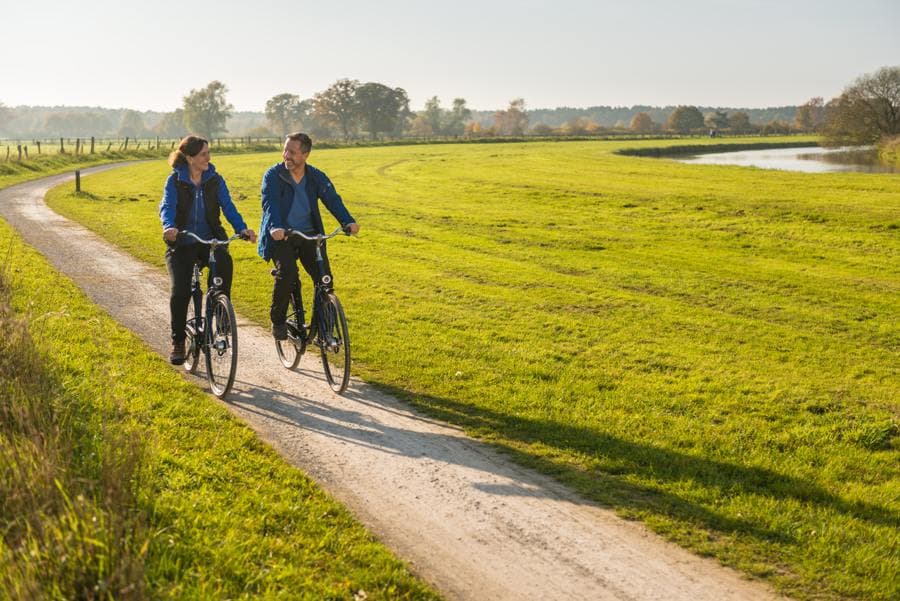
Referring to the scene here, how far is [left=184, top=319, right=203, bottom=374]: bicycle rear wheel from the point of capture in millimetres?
8844

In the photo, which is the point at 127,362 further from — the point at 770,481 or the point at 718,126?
the point at 718,126

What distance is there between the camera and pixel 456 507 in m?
5.88

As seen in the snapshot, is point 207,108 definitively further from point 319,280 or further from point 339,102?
point 319,280

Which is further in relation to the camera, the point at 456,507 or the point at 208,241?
the point at 208,241

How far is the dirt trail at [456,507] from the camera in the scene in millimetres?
4871

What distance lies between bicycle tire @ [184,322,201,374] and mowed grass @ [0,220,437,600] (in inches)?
44.7

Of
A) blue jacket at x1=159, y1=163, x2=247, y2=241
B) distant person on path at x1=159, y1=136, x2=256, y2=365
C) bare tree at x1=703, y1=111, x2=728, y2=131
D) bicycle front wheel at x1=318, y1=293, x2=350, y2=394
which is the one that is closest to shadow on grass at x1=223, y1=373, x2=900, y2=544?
bicycle front wheel at x1=318, y1=293, x2=350, y2=394

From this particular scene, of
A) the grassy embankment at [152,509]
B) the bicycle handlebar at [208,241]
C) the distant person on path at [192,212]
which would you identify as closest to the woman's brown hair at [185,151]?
the distant person on path at [192,212]

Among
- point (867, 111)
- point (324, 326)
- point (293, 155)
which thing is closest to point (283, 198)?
point (293, 155)

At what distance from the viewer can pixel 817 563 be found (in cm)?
509

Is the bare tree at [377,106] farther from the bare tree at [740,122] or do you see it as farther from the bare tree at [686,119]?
the bare tree at [740,122]

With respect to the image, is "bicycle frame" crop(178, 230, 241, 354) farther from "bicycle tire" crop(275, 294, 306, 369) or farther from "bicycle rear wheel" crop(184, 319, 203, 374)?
"bicycle tire" crop(275, 294, 306, 369)

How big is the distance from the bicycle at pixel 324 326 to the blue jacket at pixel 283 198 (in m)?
0.21

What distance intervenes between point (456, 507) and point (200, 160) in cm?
481
